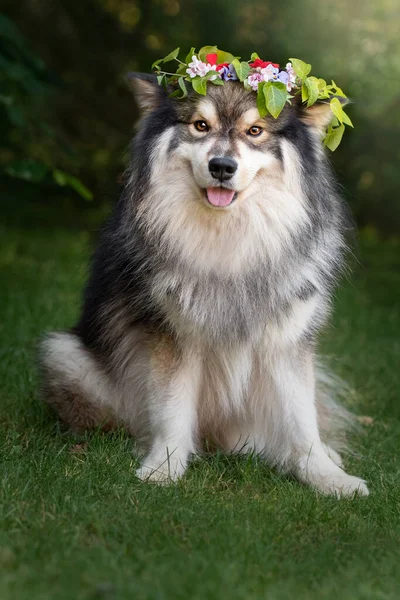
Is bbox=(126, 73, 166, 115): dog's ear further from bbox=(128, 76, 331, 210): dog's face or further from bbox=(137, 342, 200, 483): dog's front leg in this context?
bbox=(137, 342, 200, 483): dog's front leg

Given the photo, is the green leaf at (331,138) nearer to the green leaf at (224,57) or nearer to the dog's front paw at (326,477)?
the green leaf at (224,57)

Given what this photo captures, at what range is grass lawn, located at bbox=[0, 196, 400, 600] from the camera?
2439 millimetres

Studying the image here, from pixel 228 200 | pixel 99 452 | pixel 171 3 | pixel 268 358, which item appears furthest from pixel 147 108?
pixel 171 3

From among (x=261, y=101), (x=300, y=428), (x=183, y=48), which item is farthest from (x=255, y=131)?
(x=183, y=48)

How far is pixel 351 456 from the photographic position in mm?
4039

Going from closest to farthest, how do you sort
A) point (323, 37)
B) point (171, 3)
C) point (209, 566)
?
1. point (209, 566)
2. point (323, 37)
3. point (171, 3)

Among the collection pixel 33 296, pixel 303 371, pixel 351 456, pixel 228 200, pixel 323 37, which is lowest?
pixel 33 296

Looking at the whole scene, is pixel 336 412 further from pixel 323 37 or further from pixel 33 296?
pixel 323 37

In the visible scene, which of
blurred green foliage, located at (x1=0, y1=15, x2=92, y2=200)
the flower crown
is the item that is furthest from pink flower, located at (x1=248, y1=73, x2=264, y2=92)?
blurred green foliage, located at (x1=0, y1=15, x2=92, y2=200)

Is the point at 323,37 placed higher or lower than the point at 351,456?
higher

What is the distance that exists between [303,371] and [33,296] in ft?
11.1

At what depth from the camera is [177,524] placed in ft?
9.52

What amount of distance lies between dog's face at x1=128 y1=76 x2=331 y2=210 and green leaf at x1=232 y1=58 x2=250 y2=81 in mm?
44

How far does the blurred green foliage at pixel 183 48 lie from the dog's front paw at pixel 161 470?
4180 mm
